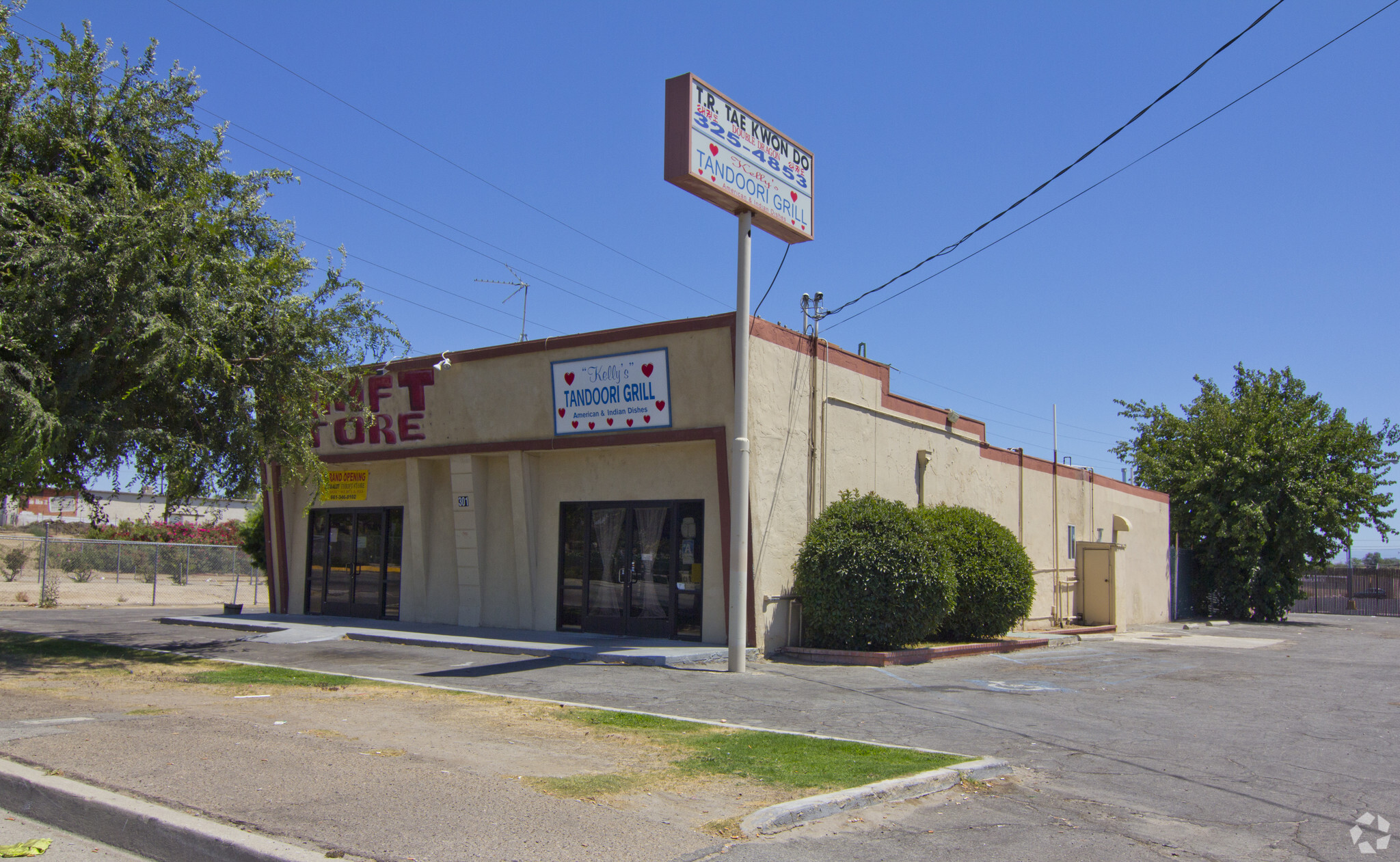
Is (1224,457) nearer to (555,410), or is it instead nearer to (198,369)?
(555,410)

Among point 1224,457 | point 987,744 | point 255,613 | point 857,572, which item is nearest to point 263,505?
point 255,613

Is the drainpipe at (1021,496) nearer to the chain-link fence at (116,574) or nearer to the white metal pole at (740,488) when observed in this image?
the white metal pole at (740,488)

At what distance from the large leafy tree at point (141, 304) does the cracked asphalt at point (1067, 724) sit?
3568 millimetres

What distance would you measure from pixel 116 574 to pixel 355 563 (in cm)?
1422

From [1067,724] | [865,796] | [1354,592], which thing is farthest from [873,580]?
[1354,592]

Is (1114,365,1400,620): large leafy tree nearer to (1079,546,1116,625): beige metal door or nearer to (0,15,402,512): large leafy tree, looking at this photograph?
(1079,546,1116,625): beige metal door

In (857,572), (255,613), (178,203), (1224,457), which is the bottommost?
(255,613)

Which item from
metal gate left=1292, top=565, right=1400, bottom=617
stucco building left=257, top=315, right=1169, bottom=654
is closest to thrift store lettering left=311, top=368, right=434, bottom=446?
stucco building left=257, top=315, right=1169, bottom=654

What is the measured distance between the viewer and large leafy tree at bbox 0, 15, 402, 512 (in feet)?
40.8

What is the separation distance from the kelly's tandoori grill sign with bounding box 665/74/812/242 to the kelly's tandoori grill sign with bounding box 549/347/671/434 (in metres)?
3.07

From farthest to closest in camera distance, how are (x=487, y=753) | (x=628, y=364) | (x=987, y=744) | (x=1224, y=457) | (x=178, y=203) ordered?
(x=1224, y=457) < (x=628, y=364) < (x=178, y=203) < (x=987, y=744) < (x=487, y=753)

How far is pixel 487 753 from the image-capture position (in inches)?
300

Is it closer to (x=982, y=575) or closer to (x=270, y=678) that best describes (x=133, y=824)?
(x=270, y=678)

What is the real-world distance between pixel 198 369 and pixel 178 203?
7.66ft
